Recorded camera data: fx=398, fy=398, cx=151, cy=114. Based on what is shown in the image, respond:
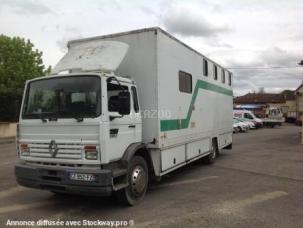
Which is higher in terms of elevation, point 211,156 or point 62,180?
point 62,180

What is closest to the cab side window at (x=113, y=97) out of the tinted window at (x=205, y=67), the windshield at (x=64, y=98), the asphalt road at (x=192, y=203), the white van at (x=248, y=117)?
the windshield at (x=64, y=98)

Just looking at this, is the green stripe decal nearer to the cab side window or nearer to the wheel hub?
the wheel hub

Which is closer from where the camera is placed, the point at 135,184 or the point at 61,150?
the point at 61,150

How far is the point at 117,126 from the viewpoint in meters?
7.27

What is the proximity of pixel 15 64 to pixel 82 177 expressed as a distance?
75.9 ft

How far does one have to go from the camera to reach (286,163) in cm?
1385

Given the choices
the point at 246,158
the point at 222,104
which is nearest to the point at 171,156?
the point at 222,104

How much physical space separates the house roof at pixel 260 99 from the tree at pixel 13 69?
220 feet

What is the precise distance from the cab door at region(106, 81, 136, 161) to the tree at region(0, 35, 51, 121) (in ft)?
66.9

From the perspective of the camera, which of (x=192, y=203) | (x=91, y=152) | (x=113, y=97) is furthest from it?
(x=192, y=203)

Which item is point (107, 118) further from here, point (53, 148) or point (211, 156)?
point (211, 156)

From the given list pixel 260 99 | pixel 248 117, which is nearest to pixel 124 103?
pixel 248 117

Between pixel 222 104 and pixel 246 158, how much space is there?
8.00 ft

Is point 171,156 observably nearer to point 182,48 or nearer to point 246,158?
point 182,48
